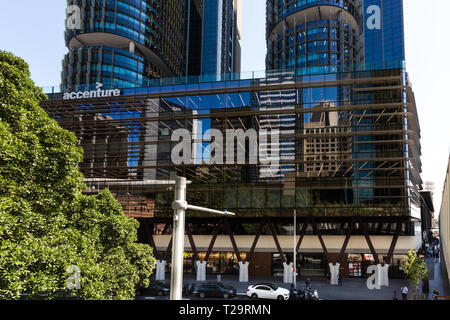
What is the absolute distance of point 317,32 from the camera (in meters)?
116

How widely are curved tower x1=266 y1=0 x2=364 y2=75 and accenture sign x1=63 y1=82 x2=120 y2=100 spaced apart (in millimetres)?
74482

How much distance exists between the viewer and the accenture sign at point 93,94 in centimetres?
5456

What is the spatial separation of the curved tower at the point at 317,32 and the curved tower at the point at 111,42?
42752 millimetres

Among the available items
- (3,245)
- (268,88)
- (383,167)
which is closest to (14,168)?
(3,245)

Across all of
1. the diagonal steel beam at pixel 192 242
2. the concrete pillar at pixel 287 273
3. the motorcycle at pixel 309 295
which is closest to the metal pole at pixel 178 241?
the motorcycle at pixel 309 295

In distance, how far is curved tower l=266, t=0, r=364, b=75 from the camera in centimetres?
11438

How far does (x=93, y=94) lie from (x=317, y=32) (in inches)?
3301

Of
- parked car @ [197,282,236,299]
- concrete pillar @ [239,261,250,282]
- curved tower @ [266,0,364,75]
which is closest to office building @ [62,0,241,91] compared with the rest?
curved tower @ [266,0,364,75]

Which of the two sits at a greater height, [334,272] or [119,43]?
[119,43]

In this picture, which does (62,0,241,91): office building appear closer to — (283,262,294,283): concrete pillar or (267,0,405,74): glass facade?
(267,0,405,74): glass facade

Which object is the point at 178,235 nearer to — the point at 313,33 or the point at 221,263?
the point at 221,263

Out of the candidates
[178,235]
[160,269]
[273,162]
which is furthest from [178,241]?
[160,269]

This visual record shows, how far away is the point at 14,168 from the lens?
1382 cm
